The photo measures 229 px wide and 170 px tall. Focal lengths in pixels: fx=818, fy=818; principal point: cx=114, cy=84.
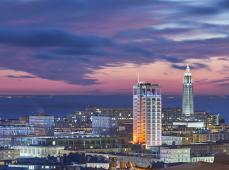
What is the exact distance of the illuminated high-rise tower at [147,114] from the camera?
106062 millimetres

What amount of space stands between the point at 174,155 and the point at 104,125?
52.8m

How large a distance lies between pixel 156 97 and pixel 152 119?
3102mm

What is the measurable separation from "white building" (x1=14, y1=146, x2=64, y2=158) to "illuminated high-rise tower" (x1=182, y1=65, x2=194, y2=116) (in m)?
49.6

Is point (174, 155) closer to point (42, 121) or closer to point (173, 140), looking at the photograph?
point (173, 140)

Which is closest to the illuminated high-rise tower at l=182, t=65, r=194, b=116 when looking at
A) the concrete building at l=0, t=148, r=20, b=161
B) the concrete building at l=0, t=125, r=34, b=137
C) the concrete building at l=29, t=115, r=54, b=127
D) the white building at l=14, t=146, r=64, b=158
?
the concrete building at l=29, t=115, r=54, b=127

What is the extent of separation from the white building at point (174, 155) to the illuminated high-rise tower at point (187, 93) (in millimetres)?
53314

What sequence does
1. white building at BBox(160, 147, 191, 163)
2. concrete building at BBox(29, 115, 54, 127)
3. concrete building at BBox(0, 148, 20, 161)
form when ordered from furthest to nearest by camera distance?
concrete building at BBox(29, 115, 54, 127), concrete building at BBox(0, 148, 20, 161), white building at BBox(160, 147, 191, 163)

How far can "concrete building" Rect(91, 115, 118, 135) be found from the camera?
135812 mm

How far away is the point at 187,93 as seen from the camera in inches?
6211

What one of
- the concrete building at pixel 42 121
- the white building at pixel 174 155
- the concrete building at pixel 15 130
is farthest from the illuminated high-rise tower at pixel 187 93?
the white building at pixel 174 155

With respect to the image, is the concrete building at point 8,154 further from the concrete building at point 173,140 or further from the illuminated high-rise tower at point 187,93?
the illuminated high-rise tower at point 187,93

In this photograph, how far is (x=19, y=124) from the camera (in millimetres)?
153750

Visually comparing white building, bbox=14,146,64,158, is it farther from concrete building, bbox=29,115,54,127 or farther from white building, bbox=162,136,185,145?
concrete building, bbox=29,115,54,127

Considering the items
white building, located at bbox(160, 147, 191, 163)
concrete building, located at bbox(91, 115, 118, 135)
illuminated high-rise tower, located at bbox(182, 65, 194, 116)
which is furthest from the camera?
illuminated high-rise tower, located at bbox(182, 65, 194, 116)
